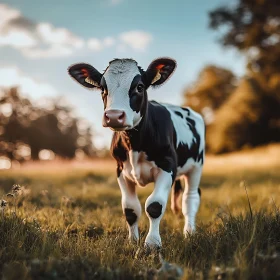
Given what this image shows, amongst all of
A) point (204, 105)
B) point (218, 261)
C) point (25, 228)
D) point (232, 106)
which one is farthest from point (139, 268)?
point (204, 105)

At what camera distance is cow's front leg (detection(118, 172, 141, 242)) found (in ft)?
13.9

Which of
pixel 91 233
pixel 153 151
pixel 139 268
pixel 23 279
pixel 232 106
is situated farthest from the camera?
pixel 232 106

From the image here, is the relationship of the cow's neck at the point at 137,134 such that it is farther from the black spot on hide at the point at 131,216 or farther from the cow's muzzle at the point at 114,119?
the black spot on hide at the point at 131,216

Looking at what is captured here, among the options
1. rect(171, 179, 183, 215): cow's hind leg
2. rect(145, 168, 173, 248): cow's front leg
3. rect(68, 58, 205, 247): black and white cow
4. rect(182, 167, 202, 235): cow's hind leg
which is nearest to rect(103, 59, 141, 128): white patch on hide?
rect(68, 58, 205, 247): black and white cow

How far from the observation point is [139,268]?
2.95 meters

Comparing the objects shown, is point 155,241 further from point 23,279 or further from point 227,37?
point 227,37

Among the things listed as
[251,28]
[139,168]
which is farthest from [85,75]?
[251,28]

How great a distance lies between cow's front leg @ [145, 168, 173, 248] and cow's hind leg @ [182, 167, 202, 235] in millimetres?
972

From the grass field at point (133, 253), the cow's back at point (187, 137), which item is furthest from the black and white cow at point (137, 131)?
the grass field at point (133, 253)

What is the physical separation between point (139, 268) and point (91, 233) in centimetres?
157

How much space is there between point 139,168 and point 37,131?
134 ft

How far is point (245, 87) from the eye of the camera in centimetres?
3253

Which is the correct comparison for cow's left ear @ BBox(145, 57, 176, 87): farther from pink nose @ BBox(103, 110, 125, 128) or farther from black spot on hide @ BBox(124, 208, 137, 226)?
black spot on hide @ BBox(124, 208, 137, 226)

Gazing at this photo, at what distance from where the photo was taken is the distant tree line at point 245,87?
21.0m
